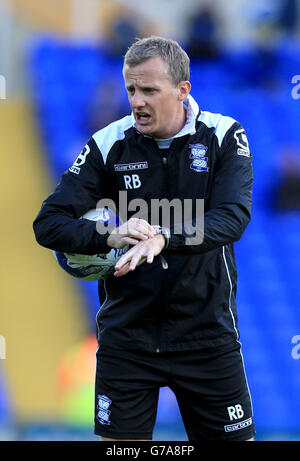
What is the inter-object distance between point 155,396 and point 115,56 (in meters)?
6.80

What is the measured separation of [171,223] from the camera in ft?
10.2

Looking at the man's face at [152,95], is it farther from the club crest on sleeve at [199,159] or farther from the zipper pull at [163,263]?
the zipper pull at [163,263]

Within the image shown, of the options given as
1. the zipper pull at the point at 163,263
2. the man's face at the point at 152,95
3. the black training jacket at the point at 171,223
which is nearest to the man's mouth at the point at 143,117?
the man's face at the point at 152,95

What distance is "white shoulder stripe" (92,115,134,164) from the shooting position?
319cm

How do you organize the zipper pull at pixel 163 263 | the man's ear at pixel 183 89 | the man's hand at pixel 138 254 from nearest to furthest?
the man's hand at pixel 138 254 → the zipper pull at pixel 163 263 → the man's ear at pixel 183 89

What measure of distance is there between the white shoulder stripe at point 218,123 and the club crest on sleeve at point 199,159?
0.27ft

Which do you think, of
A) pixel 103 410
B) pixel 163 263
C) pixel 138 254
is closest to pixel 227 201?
pixel 163 263

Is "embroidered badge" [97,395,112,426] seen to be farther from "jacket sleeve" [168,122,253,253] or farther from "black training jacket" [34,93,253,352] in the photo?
"jacket sleeve" [168,122,253,253]

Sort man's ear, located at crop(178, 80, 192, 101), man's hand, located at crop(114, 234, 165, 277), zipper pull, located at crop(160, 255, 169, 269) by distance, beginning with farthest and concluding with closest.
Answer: man's ear, located at crop(178, 80, 192, 101), zipper pull, located at crop(160, 255, 169, 269), man's hand, located at crop(114, 234, 165, 277)

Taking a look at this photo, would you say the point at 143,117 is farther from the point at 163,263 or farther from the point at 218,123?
the point at 163,263

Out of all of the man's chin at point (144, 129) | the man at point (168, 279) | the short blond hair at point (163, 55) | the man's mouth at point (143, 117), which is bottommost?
the man at point (168, 279)

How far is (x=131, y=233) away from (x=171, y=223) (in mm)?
277

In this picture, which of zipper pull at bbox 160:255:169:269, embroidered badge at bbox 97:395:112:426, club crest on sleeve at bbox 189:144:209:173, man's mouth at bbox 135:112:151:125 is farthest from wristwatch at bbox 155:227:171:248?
embroidered badge at bbox 97:395:112:426

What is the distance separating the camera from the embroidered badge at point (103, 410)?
10.1 feet
